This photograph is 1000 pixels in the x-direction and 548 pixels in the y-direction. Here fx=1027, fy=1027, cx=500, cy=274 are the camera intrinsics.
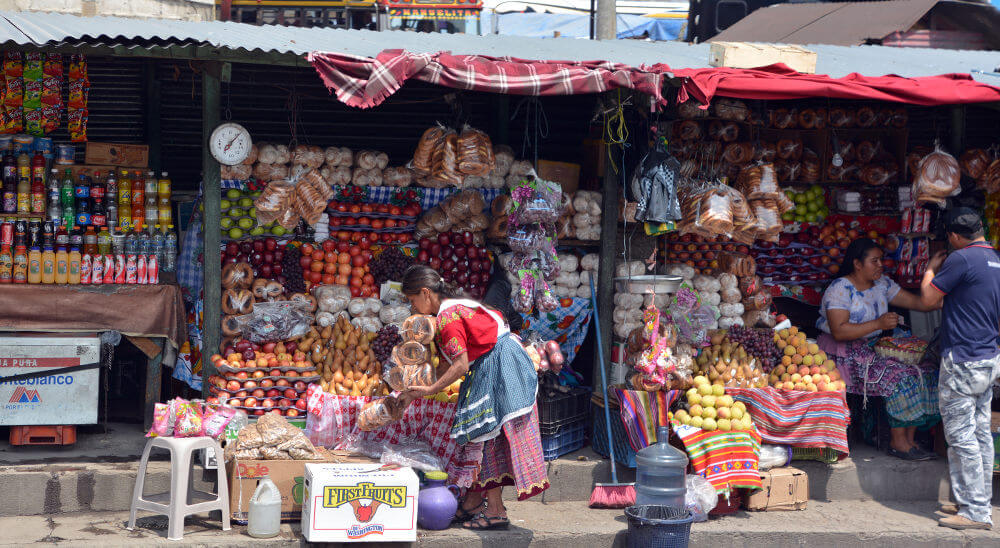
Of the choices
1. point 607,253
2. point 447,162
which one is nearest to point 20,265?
point 447,162

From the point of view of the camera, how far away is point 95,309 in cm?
771

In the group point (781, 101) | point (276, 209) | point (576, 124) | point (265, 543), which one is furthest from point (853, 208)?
point (265, 543)

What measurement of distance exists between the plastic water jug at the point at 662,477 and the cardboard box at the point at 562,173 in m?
2.52

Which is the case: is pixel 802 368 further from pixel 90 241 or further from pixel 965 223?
pixel 90 241

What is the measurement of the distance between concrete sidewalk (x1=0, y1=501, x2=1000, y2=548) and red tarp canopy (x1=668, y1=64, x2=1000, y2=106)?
294 centimetres

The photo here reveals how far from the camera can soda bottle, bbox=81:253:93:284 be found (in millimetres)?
7707

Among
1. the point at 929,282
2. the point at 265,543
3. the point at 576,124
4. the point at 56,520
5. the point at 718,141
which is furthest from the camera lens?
the point at 576,124

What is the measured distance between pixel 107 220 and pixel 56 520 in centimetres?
244

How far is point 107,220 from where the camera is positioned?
26.1 feet

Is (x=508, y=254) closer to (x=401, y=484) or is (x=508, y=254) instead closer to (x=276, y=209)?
(x=276, y=209)

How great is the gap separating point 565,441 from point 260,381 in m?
2.31

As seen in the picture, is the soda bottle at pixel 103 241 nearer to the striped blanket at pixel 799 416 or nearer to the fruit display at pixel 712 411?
the fruit display at pixel 712 411

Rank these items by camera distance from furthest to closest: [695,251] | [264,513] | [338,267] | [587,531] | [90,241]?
[695,251]
[338,267]
[90,241]
[587,531]
[264,513]

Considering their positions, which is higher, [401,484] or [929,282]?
[929,282]
